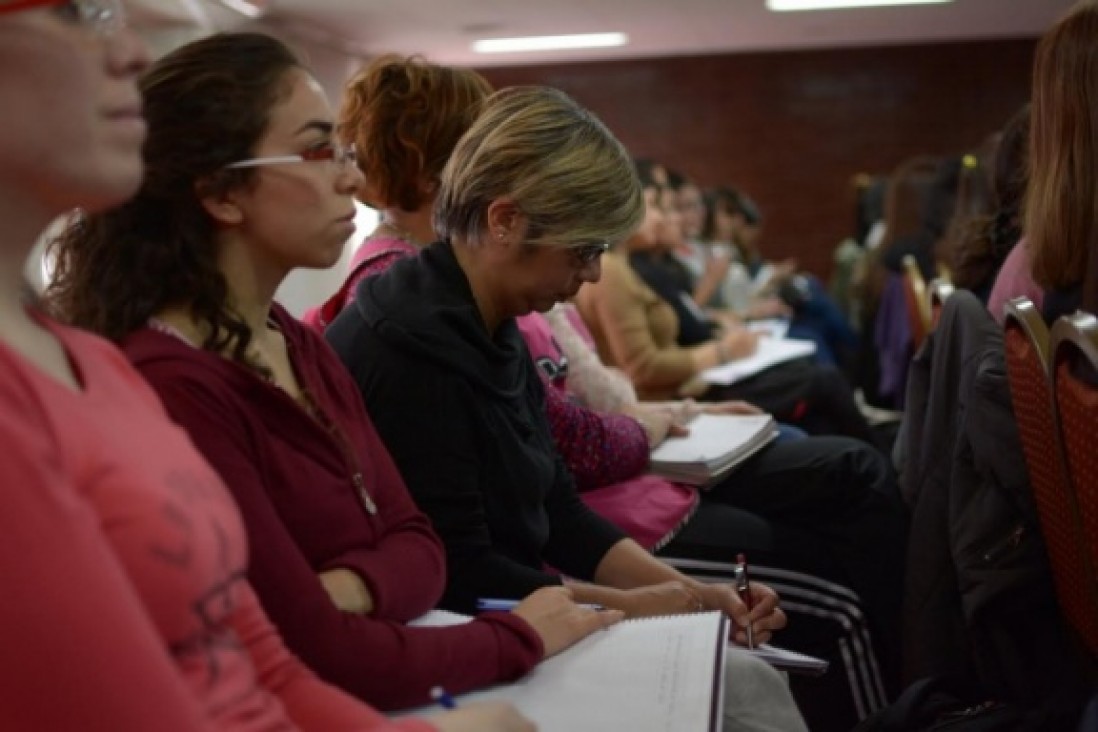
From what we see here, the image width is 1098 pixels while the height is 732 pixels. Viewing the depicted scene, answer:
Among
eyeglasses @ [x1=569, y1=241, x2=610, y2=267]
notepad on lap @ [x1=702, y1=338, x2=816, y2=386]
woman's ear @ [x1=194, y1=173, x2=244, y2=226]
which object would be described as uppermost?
woman's ear @ [x1=194, y1=173, x2=244, y2=226]

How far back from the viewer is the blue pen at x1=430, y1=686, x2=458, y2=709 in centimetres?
111

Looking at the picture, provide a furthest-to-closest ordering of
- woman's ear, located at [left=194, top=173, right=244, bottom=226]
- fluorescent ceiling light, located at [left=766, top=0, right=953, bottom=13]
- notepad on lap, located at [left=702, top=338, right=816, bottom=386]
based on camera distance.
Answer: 1. fluorescent ceiling light, located at [left=766, top=0, right=953, bottom=13]
2. notepad on lap, located at [left=702, top=338, right=816, bottom=386]
3. woman's ear, located at [left=194, top=173, right=244, bottom=226]

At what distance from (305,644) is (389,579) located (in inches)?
6.2

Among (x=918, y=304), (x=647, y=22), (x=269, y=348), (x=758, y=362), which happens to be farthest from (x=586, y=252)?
(x=647, y=22)

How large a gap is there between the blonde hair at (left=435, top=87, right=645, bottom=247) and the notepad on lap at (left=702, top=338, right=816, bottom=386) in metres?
2.10

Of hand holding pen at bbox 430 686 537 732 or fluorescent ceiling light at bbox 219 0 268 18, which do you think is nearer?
hand holding pen at bbox 430 686 537 732

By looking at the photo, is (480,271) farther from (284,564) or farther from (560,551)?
(284,564)

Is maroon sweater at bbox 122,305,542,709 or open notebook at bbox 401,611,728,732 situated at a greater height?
maroon sweater at bbox 122,305,542,709

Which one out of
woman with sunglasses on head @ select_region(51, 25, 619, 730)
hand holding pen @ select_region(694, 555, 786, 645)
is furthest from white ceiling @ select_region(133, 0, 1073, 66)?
woman with sunglasses on head @ select_region(51, 25, 619, 730)

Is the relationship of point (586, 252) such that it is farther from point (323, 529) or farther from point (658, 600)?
point (323, 529)

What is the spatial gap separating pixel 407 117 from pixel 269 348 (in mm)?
867

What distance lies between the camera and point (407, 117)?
2.11 meters

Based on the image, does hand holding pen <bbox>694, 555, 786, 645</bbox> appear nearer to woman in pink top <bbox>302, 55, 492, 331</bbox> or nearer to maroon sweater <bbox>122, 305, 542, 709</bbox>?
maroon sweater <bbox>122, 305, 542, 709</bbox>

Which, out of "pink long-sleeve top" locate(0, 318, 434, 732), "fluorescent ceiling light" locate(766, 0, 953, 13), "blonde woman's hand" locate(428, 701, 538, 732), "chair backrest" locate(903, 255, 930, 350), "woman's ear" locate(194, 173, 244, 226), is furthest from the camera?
"fluorescent ceiling light" locate(766, 0, 953, 13)
